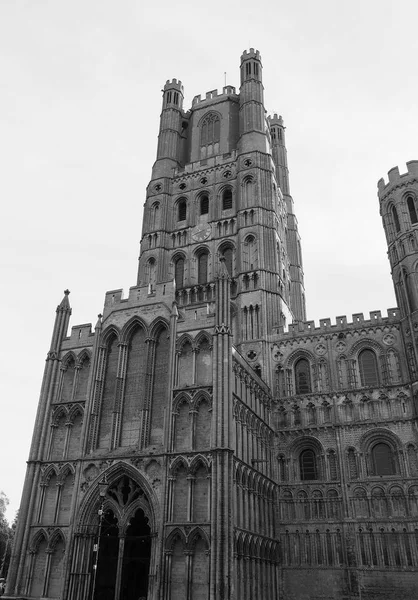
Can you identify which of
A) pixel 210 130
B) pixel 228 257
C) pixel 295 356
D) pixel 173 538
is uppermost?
pixel 210 130

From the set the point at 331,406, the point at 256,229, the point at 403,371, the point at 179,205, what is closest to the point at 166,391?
the point at 331,406

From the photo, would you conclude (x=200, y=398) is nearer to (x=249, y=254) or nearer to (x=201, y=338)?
(x=201, y=338)

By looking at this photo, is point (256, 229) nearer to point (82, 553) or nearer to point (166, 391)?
point (166, 391)

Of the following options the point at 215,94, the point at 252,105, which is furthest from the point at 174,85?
the point at 252,105

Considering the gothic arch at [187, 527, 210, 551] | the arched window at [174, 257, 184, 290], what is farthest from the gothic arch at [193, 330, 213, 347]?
the arched window at [174, 257, 184, 290]

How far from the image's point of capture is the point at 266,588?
32531 millimetres

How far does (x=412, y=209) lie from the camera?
42875 millimetres

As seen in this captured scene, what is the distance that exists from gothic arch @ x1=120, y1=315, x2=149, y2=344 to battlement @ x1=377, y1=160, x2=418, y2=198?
2402 centimetres

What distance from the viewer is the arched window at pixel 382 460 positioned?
3634 centimetres

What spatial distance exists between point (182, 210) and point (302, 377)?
2269cm

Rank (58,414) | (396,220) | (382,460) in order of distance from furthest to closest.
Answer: (396,220), (382,460), (58,414)

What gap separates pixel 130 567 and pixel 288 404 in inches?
640

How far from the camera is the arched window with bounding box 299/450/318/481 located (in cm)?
3806

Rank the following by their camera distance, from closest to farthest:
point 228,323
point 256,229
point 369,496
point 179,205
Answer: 1. point 228,323
2. point 369,496
3. point 256,229
4. point 179,205
